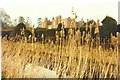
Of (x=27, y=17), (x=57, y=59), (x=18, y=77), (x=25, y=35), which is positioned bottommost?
(x=18, y=77)

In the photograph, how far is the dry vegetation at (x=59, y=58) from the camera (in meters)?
2.04

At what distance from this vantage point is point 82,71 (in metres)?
2.04

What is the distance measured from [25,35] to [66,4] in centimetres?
41

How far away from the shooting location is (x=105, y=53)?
2043 mm

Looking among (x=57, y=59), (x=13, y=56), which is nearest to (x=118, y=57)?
(x=57, y=59)

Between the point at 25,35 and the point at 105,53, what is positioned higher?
the point at 25,35

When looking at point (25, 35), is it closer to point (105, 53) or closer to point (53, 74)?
point (53, 74)

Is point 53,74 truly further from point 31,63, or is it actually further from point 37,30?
point 37,30

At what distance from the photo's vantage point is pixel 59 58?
6.79 feet

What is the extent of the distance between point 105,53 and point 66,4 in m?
0.50

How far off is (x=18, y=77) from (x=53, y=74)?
0.28 metres

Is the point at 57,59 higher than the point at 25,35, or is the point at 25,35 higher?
the point at 25,35

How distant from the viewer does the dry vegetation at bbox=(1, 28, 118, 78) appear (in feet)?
6.70

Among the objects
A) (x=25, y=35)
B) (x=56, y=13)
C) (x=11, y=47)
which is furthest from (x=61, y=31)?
(x=11, y=47)
